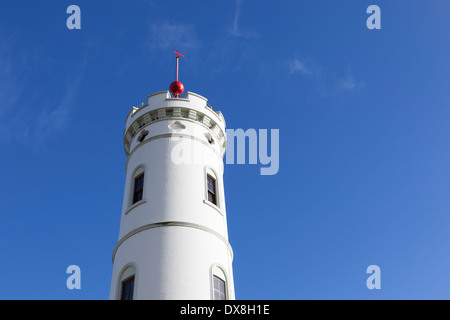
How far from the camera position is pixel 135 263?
22.7 m

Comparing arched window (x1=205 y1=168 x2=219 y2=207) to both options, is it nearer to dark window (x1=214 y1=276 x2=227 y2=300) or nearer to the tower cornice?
the tower cornice

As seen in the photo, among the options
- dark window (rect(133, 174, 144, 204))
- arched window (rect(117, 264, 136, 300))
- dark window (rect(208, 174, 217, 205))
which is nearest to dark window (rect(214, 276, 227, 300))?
arched window (rect(117, 264, 136, 300))

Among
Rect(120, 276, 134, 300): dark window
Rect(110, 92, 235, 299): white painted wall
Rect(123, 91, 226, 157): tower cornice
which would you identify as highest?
Rect(123, 91, 226, 157): tower cornice

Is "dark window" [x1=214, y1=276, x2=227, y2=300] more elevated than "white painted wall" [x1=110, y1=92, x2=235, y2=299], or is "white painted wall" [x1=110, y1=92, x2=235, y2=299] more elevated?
"white painted wall" [x1=110, y1=92, x2=235, y2=299]

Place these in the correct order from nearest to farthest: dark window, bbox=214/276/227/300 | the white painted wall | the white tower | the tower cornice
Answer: the white painted wall
the white tower
dark window, bbox=214/276/227/300
the tower cornice

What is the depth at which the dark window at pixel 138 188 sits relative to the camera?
2617 centimetres

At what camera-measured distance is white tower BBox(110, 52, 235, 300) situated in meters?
22.0

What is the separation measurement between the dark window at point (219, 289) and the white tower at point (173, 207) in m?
0.05

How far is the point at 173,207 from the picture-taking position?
24359 millimetres

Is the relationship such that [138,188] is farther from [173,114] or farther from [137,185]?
[173,114]

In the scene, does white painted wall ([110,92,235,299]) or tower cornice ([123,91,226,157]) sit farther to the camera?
tower cornice ([123,91,226,157])

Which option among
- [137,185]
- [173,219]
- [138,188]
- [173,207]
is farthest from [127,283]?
[137,185]
